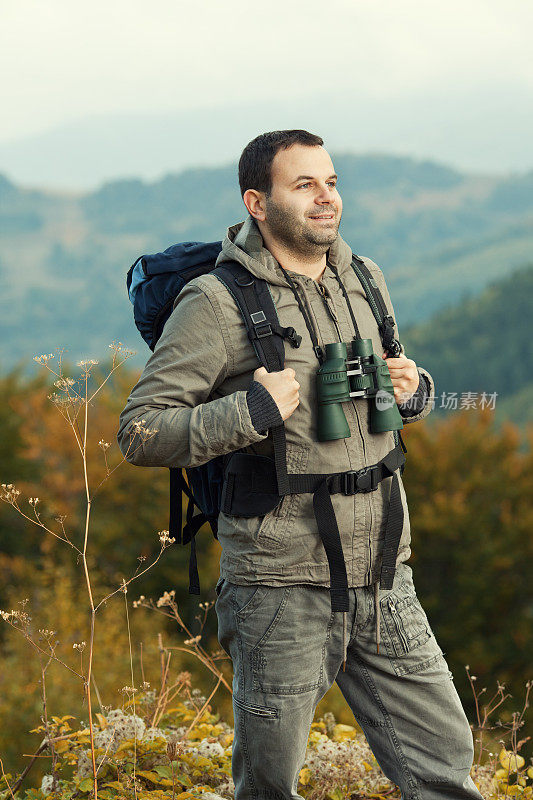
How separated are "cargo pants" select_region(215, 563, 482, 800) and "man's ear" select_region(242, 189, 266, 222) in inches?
45.6

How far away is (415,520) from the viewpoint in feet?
87.1

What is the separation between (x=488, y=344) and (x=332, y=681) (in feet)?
345

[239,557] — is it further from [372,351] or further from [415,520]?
[415,520]

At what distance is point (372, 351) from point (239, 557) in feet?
A: 2.44

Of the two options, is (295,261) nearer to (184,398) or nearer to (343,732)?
(184,398)

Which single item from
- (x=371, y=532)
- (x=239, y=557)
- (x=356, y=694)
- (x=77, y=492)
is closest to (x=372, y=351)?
(x=371, y=532)

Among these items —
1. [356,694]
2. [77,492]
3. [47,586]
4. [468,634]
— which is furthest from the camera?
[77,492]

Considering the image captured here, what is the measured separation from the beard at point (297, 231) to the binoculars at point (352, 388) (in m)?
0.33

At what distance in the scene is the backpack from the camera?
8.33ft

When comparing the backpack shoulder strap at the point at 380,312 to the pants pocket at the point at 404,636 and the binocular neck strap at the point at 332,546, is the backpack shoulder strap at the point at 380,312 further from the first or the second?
the pants pocket at the point at 404,636

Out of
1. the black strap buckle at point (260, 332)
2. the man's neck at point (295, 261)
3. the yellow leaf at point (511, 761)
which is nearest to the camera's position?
the black strap buckle at point (260, 332)

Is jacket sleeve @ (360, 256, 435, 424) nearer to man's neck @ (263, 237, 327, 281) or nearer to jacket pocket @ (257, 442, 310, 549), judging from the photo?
man's neck @ (263, 237, 327, 281)

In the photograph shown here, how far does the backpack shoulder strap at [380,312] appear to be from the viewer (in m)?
2.85

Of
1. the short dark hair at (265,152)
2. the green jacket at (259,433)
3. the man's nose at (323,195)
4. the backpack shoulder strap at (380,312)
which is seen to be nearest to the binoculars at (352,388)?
the green jacket at (259,433)
